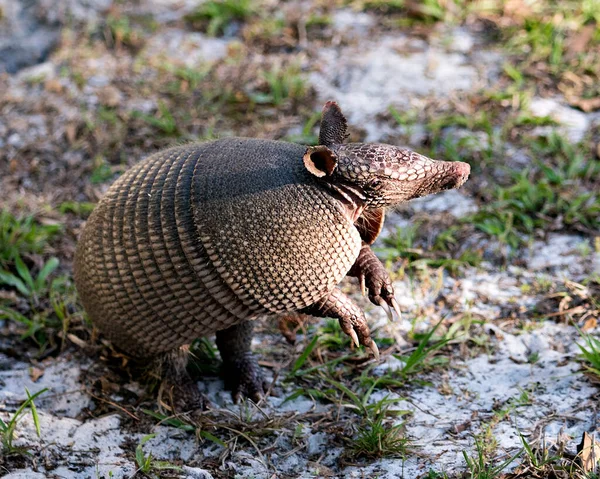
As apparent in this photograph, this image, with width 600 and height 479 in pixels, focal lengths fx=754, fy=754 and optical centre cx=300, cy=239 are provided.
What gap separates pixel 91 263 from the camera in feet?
13.5

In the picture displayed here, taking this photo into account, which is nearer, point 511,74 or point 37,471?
point 37,471

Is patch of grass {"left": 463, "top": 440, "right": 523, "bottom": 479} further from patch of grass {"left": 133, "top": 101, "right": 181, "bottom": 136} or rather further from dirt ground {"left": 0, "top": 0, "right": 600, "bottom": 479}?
patch of grass {"left": 133, "top": 101, "right": 181, "bottom": 136}

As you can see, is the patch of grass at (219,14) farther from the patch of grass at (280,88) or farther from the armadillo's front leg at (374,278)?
the armadillo's front leg at (374,278)

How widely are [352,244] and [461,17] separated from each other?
207 inches

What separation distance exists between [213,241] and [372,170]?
33.1 inches

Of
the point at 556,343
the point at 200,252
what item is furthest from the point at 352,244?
the point at 556,343

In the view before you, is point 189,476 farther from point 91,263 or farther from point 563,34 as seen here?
point 563,34

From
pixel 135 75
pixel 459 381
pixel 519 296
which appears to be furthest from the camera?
pixel 135 75

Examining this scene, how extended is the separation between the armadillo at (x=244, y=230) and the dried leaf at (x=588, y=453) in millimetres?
1171

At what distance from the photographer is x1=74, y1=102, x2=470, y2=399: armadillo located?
11.8 feet

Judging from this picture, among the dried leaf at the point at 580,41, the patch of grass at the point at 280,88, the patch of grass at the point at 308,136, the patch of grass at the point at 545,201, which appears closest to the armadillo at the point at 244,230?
the patch of grass at the point at 545,201

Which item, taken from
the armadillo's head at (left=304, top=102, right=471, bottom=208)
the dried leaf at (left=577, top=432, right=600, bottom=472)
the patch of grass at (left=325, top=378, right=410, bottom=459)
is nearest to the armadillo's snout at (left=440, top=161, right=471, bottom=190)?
the armadillo's head at (left=304, top=102, right=471, bottom=208)

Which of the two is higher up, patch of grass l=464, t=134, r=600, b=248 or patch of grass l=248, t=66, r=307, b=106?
patch of grass l=248, t=66, r=307, b=106

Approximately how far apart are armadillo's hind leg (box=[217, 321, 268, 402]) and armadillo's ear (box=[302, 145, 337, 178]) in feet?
4.15
